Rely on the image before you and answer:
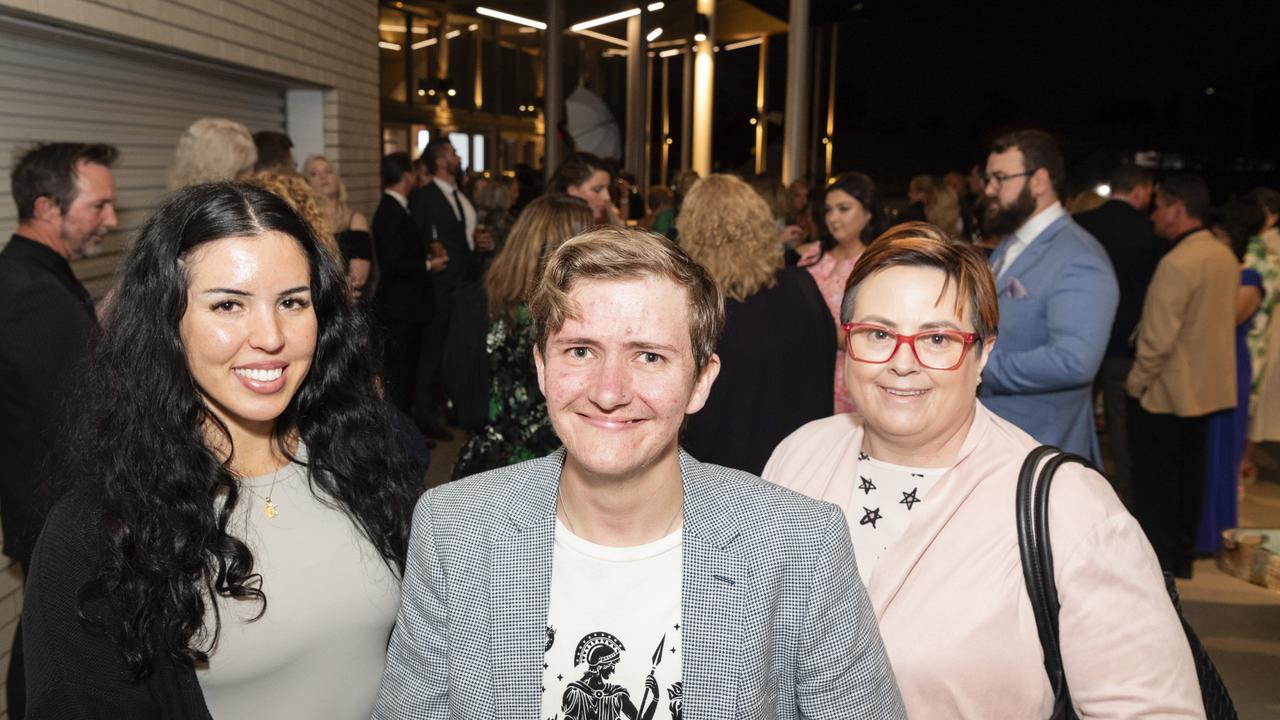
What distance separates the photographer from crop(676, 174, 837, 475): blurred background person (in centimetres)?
384

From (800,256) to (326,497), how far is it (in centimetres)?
459

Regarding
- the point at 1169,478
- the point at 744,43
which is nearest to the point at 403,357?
the point at 1169,478

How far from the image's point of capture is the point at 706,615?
61.1 inches

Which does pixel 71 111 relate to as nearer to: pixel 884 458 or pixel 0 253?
pixel 0 253

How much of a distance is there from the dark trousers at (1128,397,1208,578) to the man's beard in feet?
6.82

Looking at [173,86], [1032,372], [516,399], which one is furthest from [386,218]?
[1032,372]

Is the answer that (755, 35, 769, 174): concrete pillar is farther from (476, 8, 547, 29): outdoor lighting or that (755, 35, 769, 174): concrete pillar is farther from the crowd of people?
the crowd of people

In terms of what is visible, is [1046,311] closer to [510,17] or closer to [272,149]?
[272,149]

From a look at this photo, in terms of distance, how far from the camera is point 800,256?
6.17m

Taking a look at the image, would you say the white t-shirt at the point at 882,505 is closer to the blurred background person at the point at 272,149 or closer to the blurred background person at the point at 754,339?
the blurred background person at the point at 754,339

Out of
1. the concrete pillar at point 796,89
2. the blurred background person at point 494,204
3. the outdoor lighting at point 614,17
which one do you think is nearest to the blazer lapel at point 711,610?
the blurred background person at point 494,204

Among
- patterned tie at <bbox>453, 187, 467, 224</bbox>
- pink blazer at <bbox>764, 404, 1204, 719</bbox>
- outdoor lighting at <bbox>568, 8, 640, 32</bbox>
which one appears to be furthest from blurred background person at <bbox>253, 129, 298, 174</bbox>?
outdoor lighting at <bbox>568, 8, 640, 32</bbox>

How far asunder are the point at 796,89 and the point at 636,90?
10.2 ft

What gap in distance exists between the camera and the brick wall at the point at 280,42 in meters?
4.05
